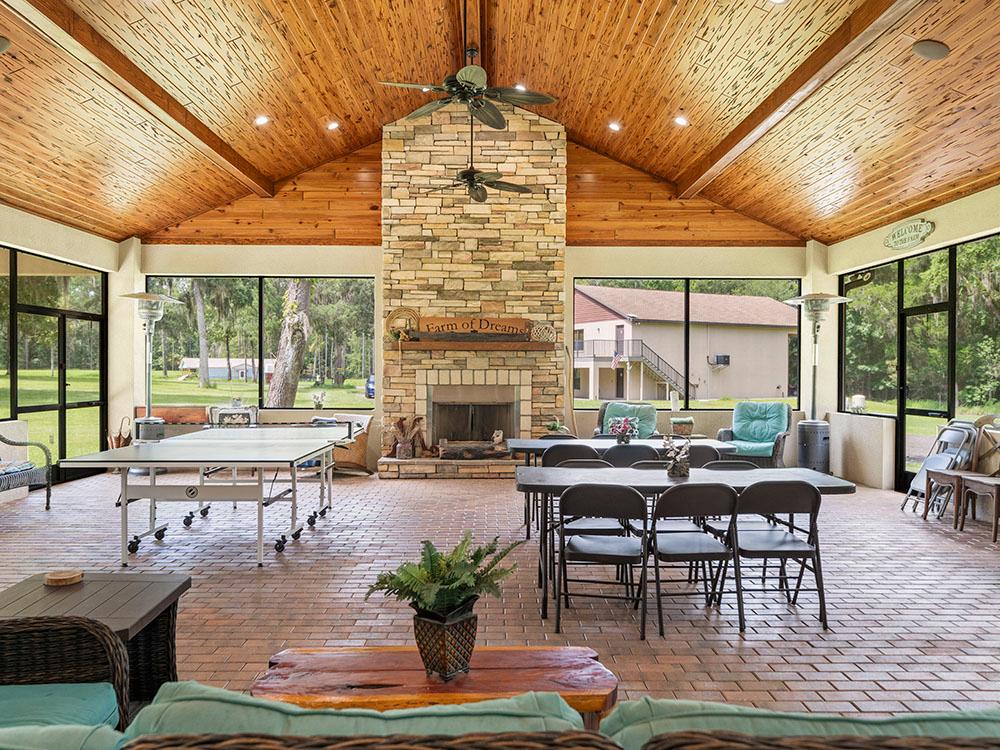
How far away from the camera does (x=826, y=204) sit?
835 centimetres

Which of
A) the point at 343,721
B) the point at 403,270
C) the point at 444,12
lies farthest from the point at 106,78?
the point at 343,721

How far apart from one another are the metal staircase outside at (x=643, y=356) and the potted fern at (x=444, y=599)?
27.7 ft

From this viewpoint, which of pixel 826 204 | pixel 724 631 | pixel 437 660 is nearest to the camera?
pixel 437 660

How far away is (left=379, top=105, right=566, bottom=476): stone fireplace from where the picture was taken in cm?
930

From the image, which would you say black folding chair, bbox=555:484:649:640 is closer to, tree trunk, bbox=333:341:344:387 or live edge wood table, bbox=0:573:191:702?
live edge wood table, bbox=0:573:191:702

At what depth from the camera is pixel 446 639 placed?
1888 millimetres

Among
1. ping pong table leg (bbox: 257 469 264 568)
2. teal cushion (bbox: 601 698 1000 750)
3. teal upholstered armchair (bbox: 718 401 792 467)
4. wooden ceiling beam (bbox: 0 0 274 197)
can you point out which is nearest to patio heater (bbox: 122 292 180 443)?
→ wooden ceiling beam (bbox: 0 0 274 197)

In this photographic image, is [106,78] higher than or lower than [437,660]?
higher

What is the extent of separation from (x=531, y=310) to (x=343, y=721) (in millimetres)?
8399

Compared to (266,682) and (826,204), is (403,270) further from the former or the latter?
(266,682)

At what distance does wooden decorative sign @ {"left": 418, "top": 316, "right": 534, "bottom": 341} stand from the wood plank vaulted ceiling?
2.84m

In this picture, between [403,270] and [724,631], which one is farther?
[403,270]

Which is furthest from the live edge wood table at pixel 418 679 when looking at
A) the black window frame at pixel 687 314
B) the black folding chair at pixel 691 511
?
the black window frame at pixel 687 314

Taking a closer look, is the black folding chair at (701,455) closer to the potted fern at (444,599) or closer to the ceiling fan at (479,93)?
the ceiling fan at (479,93)
